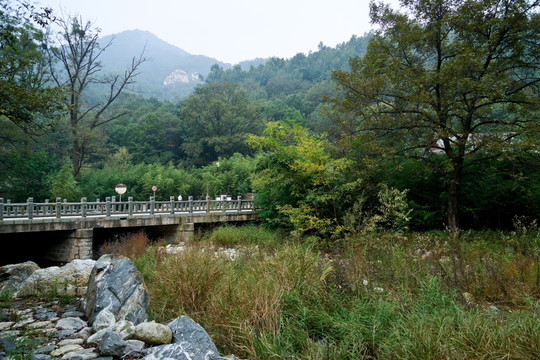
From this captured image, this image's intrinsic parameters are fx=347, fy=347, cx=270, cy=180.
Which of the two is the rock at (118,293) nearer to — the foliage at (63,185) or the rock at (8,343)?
the rock at (8,343)

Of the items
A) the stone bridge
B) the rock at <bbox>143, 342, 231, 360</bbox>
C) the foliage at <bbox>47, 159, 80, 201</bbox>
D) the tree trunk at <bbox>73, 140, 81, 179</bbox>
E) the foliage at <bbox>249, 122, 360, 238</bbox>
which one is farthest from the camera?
the tree trunk at <bbox>73, 140, 81, 179</bbox>

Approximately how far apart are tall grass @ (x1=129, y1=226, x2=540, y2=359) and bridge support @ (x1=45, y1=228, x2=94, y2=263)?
1097 cm

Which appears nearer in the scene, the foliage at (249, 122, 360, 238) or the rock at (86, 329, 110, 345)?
the rock at (86, 329, 110, 345)

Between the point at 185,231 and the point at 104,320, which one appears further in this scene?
the point at 185,231

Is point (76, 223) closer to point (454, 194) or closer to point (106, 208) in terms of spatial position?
point (106, 208)

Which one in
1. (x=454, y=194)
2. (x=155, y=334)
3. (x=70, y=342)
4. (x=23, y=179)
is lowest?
(x=70, y=342)

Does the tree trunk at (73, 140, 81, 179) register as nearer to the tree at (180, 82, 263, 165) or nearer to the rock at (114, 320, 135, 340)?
the tree at (180, 82, 263, 165)

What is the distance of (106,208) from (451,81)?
15.0 m

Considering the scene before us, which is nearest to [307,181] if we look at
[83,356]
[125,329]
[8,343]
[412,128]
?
[412,128]

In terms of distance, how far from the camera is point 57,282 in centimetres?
710

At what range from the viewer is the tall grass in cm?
314

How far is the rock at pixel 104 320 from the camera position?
4762 mm

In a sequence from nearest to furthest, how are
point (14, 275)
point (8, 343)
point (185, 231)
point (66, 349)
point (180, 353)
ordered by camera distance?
1. point (180, 353)
2. point (66, 349)
3. point (8, 343)
4. point (14, 275)
5. point (185, 231)

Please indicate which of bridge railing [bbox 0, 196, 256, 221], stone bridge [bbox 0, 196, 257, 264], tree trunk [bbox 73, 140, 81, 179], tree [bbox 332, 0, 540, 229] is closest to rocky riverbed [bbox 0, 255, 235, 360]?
stone bridge [bbox 0, 196, 257, 264]
